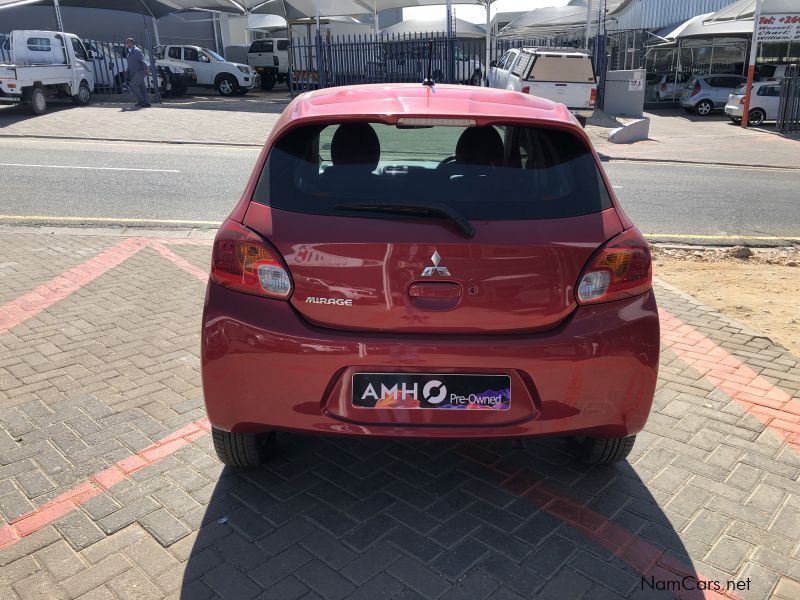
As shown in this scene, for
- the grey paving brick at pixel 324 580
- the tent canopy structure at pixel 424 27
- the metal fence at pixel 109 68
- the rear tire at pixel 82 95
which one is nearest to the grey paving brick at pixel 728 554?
the grey paving brick at pixel 324 580

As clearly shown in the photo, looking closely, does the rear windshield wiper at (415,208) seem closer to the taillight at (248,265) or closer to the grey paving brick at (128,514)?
the taillight at (248,265)

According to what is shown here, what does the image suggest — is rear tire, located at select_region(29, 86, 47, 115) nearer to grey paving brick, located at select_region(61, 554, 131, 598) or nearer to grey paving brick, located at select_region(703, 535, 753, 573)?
grey paving brick, located at select_region(61, 554, 131, 598)

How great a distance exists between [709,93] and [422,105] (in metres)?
25.9

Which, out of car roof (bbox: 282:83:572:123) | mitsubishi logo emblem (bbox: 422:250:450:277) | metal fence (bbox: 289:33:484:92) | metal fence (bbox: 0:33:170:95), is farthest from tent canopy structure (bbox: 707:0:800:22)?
mitsubishi logo emblem (bbox: 422:250:450:277)

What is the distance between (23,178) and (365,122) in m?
9.44

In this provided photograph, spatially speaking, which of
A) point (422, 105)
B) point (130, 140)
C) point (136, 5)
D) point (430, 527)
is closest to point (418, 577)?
point (430, 527)

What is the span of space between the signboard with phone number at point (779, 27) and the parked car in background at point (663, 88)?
262 inches

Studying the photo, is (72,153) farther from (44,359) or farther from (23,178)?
(44,359)

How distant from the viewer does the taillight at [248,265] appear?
106 inches

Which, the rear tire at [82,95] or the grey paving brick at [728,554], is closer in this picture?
the grey paving brick at [728,554]

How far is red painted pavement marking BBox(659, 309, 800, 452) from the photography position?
3.87 metres

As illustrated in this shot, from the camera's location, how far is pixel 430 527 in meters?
2.92

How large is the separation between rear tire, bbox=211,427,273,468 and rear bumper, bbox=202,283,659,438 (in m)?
0.31

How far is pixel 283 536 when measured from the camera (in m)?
2.85
